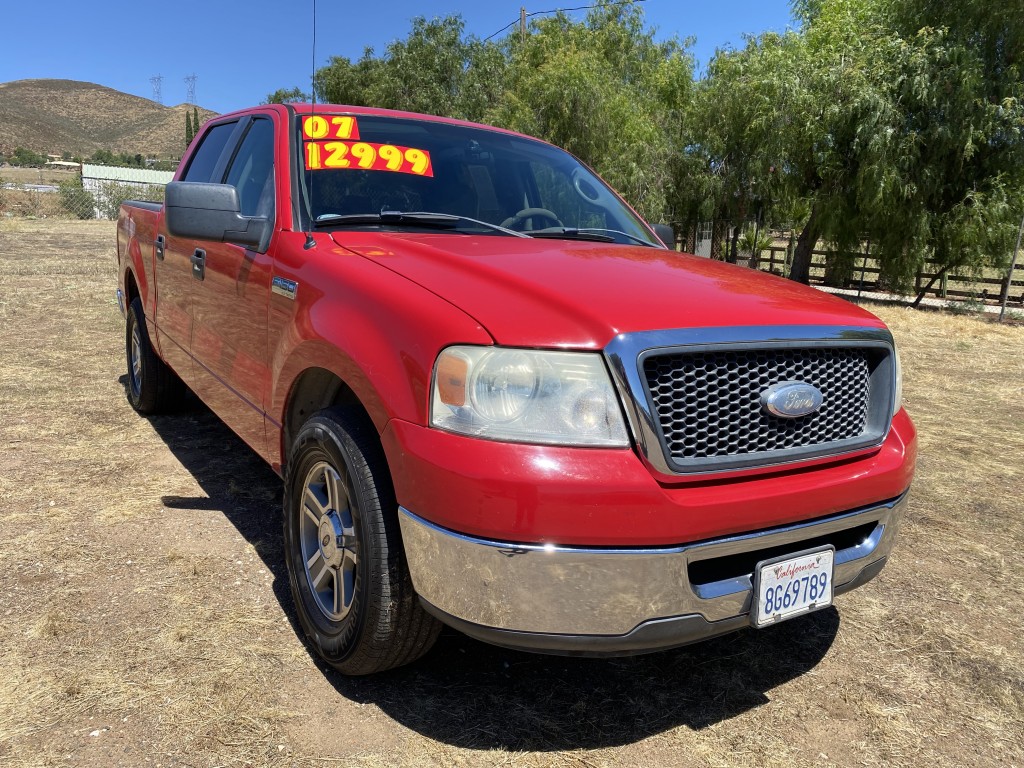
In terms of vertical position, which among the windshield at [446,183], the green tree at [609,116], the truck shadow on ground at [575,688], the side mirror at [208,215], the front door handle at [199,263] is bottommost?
the truck shadow on ground at [575,688]

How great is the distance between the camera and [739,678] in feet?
8.52

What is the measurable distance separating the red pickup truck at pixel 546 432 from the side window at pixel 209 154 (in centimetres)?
130

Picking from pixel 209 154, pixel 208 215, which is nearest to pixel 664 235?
pixel 208 215

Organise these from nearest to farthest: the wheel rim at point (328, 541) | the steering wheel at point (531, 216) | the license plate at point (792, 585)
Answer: the license plate at point (792, 585)
the wheel rim at point (328, 541)
the steering wheel at point (531, 216)

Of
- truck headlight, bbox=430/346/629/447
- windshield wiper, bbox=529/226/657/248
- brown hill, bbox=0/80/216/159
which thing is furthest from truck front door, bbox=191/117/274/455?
brown hill, bbox=0/80/216/159

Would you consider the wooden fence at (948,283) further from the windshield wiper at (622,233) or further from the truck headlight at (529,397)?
the truck headlight at (529,397)

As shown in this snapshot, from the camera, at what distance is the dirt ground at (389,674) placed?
2178mm

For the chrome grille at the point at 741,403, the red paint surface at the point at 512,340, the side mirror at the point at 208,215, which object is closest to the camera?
the red paint surface at the point at 512,340

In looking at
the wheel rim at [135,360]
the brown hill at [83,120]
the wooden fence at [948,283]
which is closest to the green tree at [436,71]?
the wooden fence at [948,283]

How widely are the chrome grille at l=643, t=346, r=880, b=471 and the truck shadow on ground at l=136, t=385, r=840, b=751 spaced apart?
89 centimetres

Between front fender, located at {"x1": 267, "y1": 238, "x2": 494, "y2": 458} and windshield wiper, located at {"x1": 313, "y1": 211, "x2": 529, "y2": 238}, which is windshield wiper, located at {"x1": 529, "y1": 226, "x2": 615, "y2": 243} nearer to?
windshield wiper, located at {"x1": 313, "y1": 211, "x2": 529, "y2": 238}

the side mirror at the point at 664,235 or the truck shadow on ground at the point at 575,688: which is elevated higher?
the side mirror at the point at 664,235

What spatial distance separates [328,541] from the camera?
2.40m

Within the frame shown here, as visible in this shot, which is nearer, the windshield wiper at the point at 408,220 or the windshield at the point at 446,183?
the windshield wiper at the point at 408,220
